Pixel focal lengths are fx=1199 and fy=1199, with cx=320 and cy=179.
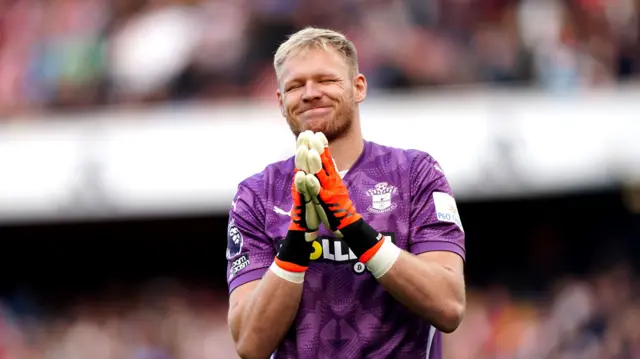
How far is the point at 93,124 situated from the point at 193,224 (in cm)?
244

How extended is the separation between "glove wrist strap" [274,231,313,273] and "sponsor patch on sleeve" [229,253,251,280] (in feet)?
1.28

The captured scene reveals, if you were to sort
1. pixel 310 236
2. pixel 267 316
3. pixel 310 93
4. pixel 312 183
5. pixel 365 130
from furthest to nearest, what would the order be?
pixel 365 130 → pixel 310 93 → pixel 267 316 → pixel 310 236 → pixel 312 183

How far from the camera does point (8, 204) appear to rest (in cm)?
1265

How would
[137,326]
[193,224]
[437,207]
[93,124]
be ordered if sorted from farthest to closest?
[193,224]
[137,326]
[93,124]
[437,207]

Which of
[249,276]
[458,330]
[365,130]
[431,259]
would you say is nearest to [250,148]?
[365,130]

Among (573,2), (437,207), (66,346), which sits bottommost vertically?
(66,346)

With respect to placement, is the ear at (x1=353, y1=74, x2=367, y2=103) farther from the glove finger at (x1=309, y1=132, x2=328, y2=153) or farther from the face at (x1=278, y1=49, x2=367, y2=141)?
the glove finger at (x1=309, y1=132, x2=328, y2=153)

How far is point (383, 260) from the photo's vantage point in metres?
4.20

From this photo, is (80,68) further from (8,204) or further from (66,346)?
(66,346)

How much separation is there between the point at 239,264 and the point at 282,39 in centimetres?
825

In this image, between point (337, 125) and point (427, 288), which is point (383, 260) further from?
point (337, 125)

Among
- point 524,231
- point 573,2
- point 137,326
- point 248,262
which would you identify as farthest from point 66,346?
point 248,262

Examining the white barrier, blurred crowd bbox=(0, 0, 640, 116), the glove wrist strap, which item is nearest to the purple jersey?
the glove wrist strap

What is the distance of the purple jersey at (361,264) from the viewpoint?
4.49 m
